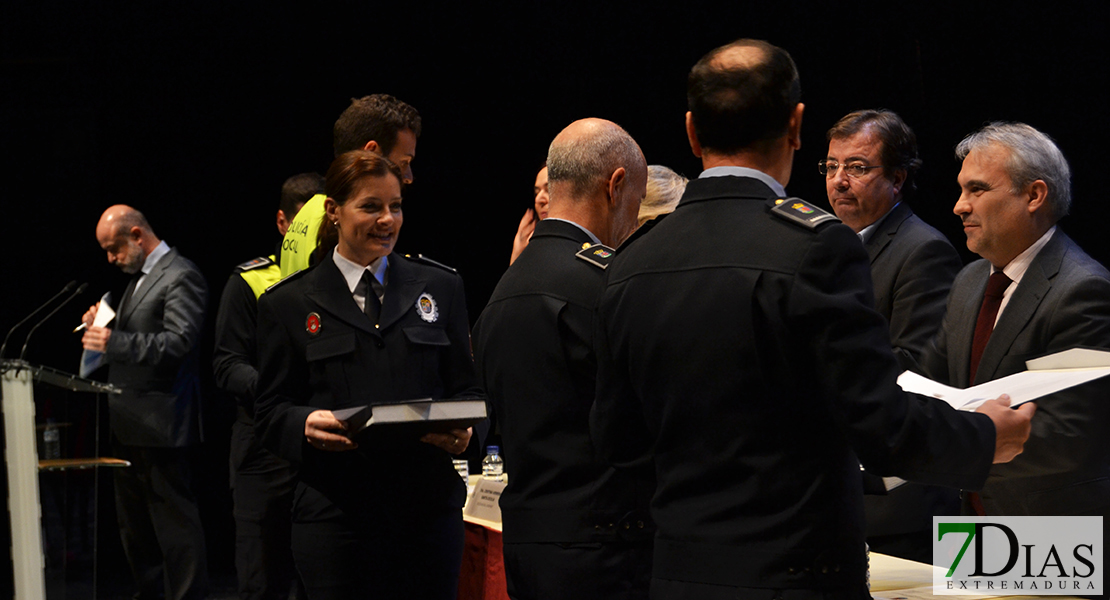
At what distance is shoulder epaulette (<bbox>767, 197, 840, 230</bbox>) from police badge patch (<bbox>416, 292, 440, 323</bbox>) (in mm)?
1189

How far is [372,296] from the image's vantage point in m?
2.47

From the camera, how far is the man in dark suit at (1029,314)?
7.05 ft

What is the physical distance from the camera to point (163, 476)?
4.79m

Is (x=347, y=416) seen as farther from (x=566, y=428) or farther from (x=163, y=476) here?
(x=163, y=476)

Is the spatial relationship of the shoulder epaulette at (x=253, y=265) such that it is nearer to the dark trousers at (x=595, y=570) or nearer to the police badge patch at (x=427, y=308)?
the police badge patch at (x=427, y=308)

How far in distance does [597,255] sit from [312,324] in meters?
0.75

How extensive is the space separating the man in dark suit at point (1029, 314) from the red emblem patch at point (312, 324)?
1518mm

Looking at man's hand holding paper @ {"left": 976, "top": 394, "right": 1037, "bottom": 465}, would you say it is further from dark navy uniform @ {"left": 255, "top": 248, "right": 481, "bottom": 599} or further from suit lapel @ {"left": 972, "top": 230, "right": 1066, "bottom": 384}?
dark navy uniform @ {"left": 255, "top": 248, "right": 481, "bottom": 599}

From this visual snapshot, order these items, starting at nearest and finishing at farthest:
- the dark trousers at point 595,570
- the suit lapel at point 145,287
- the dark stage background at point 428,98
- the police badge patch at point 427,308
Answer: the dark trousers at point 595,570 → the police badge patch at point 427,308 → the dark stage background at point 428,98 → the suit lapel at point 145,287

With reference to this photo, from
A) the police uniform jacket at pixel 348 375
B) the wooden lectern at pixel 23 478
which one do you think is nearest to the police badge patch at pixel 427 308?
the police uniform jacket at pixel 348 375

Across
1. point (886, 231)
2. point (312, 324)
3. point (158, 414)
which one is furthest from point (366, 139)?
point (158, 414)

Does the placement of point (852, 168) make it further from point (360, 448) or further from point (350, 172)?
point (360, 448)


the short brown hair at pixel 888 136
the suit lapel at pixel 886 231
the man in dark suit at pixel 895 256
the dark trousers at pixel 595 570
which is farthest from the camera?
the short brown hair at pixel 888 136

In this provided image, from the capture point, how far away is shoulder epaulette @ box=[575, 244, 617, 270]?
2.00m
